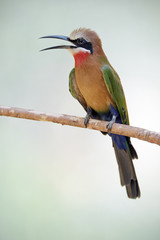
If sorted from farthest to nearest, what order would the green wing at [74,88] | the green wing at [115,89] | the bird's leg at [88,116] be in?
the green wing at [74,88] → the green wing at [115,89] → the bird's leg at [88,116]

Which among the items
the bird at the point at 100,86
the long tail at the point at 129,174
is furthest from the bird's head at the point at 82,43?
the long tail at the point at 129,174

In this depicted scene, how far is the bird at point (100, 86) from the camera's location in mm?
2227

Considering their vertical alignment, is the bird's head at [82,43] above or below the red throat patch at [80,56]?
above

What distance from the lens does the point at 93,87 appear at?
2.23m

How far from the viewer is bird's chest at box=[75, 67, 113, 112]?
2227 mm

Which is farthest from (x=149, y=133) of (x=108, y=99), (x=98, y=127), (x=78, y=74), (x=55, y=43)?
(x=55, y=43)

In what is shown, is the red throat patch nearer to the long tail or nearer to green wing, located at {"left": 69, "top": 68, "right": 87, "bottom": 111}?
green wing, located at {"left": 69, "top": 68, "right": 87, "bottom": 111}

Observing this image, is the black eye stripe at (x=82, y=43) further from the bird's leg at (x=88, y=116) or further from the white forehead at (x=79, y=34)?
the bird's leg at (x=88, y=116)

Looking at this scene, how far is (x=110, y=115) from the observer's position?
7.87 feet

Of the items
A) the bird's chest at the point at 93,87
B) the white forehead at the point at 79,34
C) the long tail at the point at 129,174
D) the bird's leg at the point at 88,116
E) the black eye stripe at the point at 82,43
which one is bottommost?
the long tail at the point at 129,174

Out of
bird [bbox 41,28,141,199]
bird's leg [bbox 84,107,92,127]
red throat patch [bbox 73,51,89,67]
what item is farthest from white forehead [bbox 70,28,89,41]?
bird's leg [bbox 84,107,92,127]

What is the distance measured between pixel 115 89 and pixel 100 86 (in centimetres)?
11

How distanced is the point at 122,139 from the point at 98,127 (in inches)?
11.0

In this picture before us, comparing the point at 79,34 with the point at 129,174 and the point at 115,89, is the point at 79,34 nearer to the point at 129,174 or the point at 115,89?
the point at 115,89
